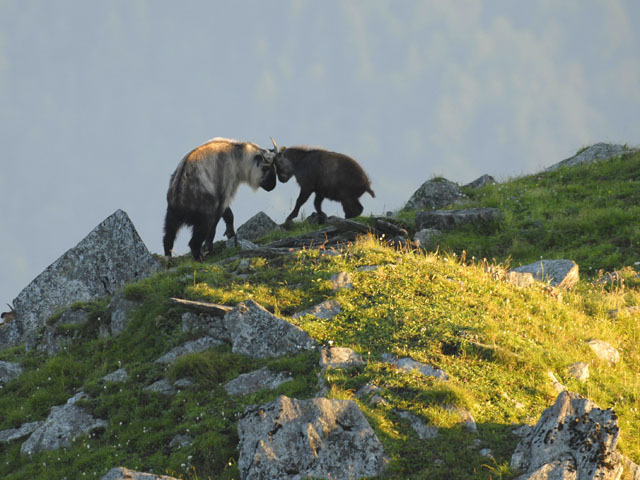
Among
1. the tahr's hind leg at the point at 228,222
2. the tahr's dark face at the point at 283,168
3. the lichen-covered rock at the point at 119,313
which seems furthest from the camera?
the tahr's dark face at the point at 283,168

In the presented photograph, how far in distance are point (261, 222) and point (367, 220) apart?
3.60m

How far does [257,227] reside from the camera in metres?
20.5

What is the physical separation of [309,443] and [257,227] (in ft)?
46.5

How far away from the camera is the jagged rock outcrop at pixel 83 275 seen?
1623cm

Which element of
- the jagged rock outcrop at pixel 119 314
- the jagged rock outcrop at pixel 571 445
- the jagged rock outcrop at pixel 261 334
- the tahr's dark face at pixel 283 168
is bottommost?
the jagged rock outcrop at pixel 571 445

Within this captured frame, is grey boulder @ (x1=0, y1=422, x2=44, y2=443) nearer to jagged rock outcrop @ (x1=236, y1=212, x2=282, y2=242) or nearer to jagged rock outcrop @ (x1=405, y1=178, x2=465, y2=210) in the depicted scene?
jagged rock outcrop @ (x1=236, y1=212, x2=282, y2=242)

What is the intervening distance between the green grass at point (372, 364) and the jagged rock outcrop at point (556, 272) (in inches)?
19.1

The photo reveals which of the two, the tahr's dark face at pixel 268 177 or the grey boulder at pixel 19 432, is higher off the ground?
the tahr's dark face at pixel 268 177

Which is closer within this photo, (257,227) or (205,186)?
(205,186)

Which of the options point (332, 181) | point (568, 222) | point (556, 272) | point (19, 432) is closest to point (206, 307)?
point (19, 432)

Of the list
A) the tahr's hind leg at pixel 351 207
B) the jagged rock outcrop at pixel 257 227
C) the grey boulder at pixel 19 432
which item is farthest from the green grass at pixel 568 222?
the grey boulder at pixel 19 432

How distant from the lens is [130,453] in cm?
816

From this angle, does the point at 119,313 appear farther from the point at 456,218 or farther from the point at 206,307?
the point at 456,218

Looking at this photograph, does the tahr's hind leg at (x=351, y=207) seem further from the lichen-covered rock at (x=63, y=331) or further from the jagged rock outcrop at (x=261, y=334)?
the jagged rock outcrop at (x=261, y=334)
